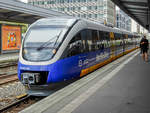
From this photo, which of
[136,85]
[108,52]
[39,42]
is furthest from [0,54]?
[136,85]

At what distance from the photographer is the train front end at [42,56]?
720cm

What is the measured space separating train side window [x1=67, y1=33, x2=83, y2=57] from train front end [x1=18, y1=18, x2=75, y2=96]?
1.61 ft

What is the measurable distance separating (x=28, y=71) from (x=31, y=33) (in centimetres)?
180

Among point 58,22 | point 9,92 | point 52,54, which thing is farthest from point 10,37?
point 52,54

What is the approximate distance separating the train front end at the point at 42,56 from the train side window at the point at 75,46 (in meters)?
0.49

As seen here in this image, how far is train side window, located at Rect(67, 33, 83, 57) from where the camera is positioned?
815 cm

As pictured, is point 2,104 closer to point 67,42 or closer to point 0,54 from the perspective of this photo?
point 67,42

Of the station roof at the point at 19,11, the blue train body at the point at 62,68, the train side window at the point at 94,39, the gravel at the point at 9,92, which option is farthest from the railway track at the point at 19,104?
the station roof at the point at 19,11

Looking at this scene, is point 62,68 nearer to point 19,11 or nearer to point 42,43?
point 42,43

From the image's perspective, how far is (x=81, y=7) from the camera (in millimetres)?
86438

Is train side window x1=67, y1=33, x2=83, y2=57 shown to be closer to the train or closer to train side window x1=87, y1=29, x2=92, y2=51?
the train

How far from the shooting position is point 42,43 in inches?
313

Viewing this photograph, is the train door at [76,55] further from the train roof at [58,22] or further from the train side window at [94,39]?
the train side window at [94,39]

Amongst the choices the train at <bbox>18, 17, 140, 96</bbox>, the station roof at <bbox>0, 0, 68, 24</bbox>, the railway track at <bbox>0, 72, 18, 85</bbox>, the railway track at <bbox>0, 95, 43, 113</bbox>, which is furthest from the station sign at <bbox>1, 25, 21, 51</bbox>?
the railway track at <bbox>0, 95, 43, 113</bbox>
